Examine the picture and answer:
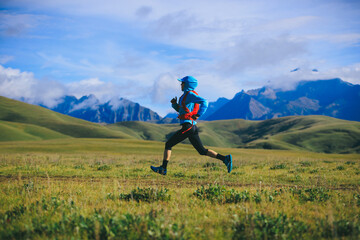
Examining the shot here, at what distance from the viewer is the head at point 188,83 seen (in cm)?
880

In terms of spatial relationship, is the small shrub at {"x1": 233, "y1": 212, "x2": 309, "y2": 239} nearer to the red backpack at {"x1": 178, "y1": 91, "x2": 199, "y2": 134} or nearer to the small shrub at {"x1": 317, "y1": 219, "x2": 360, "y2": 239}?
the small shrub at {"x1": 317, "y1": 219, "x2": 360, "y2": 239}


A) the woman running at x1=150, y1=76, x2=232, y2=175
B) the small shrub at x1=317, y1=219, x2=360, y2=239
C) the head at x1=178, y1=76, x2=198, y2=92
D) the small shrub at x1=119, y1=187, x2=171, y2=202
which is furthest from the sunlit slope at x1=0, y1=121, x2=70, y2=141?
the small shrub at x1=317, y1=219, x2=360, y2=239

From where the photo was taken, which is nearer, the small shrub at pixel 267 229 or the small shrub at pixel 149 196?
the small shrub at pixel 267 229

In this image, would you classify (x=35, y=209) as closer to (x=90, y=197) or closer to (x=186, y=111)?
(x=90, y=197)

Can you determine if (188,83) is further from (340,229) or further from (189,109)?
(340,229)

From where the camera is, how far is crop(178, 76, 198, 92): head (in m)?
8.80

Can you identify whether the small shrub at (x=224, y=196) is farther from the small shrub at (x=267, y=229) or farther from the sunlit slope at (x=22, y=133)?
the sunlit slope at (x=22, y=133)

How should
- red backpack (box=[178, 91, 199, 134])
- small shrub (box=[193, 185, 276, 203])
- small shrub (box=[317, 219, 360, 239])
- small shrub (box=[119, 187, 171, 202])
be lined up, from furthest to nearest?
red backpack (box=[178, 91, 199, 134]), small shrub (box=[119, 187, 171, 202]), small shrub (box=[193, 185, 276, 203]), small shrub (box=[317, 219, 360, 239])

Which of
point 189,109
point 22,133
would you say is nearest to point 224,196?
point 189,109

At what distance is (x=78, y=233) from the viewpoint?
399cm

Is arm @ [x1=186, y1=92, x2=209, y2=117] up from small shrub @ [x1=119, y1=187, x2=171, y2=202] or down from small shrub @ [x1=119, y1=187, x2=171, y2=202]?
up

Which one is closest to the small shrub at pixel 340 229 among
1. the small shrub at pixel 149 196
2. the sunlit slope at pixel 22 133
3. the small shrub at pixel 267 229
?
the small shrub at pixel 267 229

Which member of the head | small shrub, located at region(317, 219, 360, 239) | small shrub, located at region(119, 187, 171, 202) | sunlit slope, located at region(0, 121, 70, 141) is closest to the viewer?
small shrub, located at region(317, 219, 360, 239)

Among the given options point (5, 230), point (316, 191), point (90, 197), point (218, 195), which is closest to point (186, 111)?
point (218, 195)
